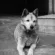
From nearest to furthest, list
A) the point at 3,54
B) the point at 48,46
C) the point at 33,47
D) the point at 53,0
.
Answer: the point at 3,54
the point at 33,47
the point at 48,46
the point at 53,0

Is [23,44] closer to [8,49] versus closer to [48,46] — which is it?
[8,49]

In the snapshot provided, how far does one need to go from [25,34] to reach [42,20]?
96.1 inches

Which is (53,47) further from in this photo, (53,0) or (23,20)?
(53,0)

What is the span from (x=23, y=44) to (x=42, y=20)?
8.33ft

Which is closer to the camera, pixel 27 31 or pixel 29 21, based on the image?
pixel 29 21

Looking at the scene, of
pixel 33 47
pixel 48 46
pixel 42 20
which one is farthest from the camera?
pixel 42 20

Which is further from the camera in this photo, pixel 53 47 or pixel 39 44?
pixel 39 44

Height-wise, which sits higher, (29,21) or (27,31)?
(29,21)

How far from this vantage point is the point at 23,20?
2.77 meters

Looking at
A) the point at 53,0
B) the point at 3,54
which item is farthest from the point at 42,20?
the point at 3,54

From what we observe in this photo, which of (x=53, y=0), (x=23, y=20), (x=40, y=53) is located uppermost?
(x=53, y=0)

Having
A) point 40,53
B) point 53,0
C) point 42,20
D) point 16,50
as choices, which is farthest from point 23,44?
point 53,0

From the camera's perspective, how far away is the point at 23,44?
9.01 feet

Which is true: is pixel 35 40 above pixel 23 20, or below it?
below
